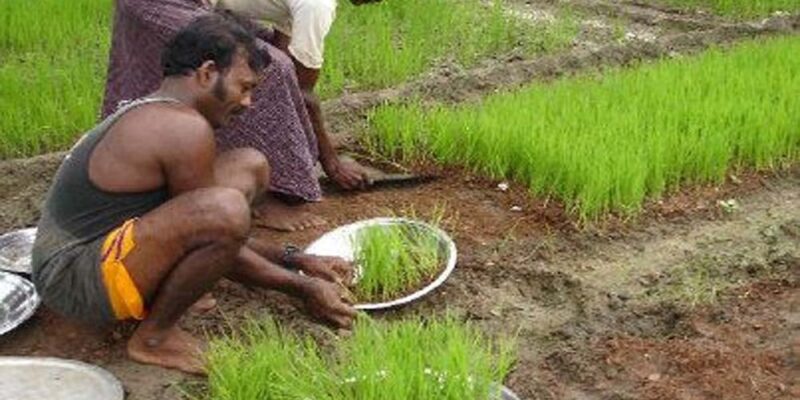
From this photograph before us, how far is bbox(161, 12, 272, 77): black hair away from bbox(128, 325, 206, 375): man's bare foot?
30.1 inches

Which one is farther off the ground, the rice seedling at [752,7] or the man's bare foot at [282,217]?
the rice seedling at [752,7]

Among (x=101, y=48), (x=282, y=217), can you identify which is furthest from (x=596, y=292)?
(x=101, y=48)

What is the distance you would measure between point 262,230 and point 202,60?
50.8 inches

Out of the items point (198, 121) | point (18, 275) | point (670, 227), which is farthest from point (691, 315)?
point (18, 275)

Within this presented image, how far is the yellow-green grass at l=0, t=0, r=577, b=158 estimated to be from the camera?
5.23 m

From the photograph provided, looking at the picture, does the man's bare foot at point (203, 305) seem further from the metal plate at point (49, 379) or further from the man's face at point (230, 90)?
the man's face at point (230, 90)

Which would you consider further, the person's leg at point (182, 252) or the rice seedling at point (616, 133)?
the rice seedling at point (616, 133)

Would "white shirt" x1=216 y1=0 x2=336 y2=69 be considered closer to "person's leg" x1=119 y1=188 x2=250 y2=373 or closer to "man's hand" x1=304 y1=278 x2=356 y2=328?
"man's hand" x1=304 y1=278 x2=356 y2=328

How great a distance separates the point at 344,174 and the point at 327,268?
0.98 metres

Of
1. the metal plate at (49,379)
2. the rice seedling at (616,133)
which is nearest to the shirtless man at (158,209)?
the metal plate at (49,379)

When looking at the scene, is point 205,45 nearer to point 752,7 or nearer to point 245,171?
point 245,171

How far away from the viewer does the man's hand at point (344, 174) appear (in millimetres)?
4531

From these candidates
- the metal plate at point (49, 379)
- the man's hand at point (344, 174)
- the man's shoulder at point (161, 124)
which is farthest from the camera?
the man's hand at point (344, 174)

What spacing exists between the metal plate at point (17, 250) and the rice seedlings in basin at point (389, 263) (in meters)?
1.17
